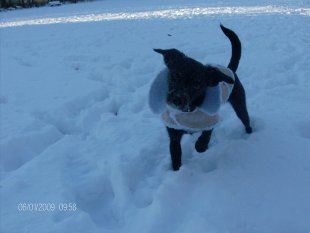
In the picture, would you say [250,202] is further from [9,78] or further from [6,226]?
[9,78]

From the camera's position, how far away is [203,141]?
314 cm

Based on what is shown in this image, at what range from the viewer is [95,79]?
17.9 feet

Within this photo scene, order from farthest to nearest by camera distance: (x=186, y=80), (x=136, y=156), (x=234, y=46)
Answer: (x=234, y=46) → (x=136, y=156) → (x=186, y=80)

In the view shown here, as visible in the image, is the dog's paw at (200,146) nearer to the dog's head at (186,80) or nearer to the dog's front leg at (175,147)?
the dog's front leg at (175,147)

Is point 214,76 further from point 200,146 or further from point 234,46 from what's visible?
point 234,46

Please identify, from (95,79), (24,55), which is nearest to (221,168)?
(95,79)

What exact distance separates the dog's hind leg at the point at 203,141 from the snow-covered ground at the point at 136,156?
10 cm

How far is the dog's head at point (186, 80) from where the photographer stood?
2.52 metres

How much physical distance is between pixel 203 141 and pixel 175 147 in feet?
0.81

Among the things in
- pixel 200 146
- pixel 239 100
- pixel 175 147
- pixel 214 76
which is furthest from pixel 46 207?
pixel 239 100

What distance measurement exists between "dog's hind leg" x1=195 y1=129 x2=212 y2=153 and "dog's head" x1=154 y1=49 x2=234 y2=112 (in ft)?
1.48

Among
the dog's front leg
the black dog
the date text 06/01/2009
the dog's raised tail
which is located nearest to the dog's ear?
the black dog

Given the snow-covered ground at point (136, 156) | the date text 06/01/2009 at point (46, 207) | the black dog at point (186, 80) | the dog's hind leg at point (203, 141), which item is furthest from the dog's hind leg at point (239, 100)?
the date text 06/01/2009 at point (46, 207)

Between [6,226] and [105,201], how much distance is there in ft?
2.29
